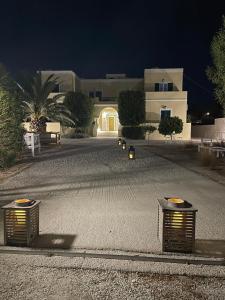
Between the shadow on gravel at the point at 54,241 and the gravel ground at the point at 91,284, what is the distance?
46 centimetres

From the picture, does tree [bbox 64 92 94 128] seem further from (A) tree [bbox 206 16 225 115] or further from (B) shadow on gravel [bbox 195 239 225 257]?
(B) shadow on gravel [bbox 195 239 225 257]

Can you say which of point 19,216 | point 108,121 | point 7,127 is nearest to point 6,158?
point 7,127

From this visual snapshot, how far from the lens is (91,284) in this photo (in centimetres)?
307

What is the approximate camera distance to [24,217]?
12.8ft

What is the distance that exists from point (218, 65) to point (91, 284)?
375 inches

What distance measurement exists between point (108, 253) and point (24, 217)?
130 centimetres

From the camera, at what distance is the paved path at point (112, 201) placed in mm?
4219

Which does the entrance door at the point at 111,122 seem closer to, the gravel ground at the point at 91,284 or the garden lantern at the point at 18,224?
the garden lantern at the point at 18,224

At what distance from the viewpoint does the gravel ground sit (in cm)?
288

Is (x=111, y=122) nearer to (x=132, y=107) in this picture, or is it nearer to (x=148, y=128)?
(x=132, y=107)

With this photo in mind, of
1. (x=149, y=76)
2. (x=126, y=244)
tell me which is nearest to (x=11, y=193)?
(x=126, y=244)

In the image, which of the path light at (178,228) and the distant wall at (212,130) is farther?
the distant wall at (212,130)

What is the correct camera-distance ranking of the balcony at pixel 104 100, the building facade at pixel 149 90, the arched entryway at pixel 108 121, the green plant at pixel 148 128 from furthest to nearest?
the arched entryway at pixel 108 121 → the balcony at pixel 104 100 → the building facade at pixel 149 90 → the green plant at pixel 148 128

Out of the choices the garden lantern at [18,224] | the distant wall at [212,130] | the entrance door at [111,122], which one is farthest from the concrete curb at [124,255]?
the entrance door at [111,122]
